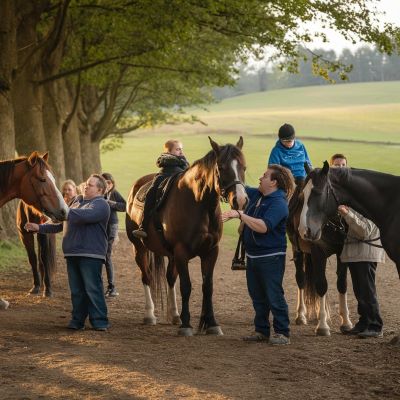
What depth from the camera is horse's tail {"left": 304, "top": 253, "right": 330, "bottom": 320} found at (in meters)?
11.1

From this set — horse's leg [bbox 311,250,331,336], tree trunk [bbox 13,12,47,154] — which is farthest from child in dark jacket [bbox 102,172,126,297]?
tree trunk [bbox 13,12,47,154]

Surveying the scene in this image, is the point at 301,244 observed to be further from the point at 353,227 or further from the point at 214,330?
the point at 214,330

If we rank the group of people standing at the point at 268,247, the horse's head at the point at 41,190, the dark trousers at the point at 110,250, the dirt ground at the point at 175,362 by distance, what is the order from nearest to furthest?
1. the dirt ground at the point at 175,362
2. the group of people standing at the point at 268,247
3. the horse's head at the point at 41,190
4. the dark trousers at the point at 110,250

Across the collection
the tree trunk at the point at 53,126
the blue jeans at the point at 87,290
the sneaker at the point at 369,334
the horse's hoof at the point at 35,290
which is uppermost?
the tree trunk at the point at 53,126

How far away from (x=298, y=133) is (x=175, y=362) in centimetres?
6258

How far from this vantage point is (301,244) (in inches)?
441

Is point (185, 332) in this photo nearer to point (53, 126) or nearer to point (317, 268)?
point (317, 268)

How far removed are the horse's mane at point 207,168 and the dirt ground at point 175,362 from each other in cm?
177

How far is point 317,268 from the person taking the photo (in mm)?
10586

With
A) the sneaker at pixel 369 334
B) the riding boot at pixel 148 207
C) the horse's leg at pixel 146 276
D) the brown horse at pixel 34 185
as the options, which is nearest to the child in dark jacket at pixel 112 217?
the horse's leg at pixel 146 276

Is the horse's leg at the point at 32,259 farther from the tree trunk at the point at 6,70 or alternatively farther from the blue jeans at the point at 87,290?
the tree trunk at the point at 6,70

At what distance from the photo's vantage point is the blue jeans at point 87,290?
10.0m

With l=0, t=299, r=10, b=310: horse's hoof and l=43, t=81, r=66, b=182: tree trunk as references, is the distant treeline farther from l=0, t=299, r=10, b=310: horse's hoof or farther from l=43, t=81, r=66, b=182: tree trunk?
l=0, t=299, r=10, b=310: horse's hoof

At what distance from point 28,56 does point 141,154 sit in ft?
140
